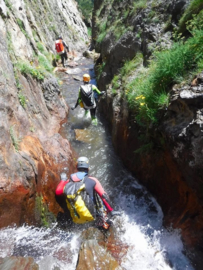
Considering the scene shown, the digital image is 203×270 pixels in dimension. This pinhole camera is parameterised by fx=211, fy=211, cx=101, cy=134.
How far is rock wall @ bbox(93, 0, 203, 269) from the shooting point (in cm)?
317

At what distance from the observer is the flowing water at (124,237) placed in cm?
332

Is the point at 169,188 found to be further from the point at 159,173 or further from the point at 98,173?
the point at 98,173

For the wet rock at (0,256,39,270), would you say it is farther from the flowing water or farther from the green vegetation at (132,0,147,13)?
the green vegetation at (132,0,147,13)

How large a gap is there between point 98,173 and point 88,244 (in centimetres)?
222

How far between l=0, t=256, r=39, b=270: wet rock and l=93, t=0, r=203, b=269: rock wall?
2349 mm

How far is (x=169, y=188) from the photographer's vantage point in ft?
13.1

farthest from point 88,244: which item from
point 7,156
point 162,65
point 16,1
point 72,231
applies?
point 16,1

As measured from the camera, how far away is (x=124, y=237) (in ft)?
12.8

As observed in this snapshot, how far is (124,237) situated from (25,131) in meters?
3.09

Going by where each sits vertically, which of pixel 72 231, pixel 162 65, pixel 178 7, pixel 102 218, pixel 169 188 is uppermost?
pixel 178 7

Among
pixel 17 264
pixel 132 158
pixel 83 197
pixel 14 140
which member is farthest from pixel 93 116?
pixel 17 264

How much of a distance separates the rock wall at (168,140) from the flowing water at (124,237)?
23 centimetres

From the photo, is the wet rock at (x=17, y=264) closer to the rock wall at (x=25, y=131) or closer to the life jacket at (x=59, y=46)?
the rock wall at (x=25, y=131)

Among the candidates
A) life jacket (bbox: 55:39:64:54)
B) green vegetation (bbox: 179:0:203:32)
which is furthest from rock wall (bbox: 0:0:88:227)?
life jacket (bbox: 55:39:64:54)
